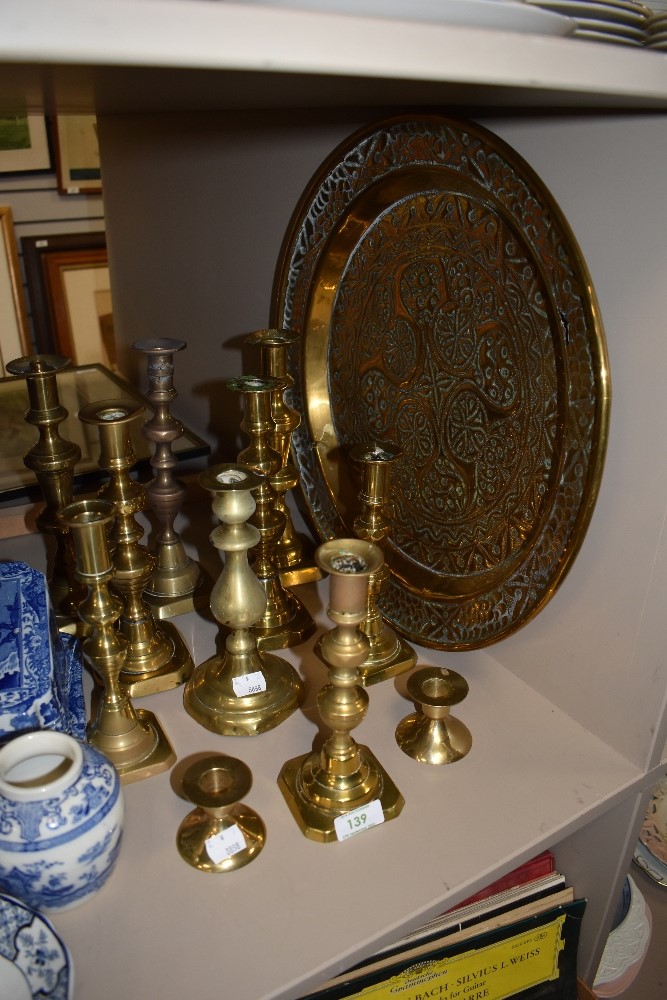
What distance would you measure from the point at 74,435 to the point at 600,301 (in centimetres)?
106

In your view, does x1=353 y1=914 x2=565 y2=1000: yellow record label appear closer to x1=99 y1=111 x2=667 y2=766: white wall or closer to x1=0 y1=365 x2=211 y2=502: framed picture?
x1=99 y1=111 x2=667 y2=766: white wall

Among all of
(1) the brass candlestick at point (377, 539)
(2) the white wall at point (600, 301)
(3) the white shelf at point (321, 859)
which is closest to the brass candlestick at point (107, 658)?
(3) the white shelf at point (321, 859)

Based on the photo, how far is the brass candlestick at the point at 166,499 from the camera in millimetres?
858

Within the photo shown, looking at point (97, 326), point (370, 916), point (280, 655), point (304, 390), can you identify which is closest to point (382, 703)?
point (280, 655)

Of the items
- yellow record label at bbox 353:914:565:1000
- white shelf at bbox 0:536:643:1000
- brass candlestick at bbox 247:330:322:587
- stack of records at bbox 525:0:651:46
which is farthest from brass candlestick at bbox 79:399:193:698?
stack of records at bbox 525:0:651:46

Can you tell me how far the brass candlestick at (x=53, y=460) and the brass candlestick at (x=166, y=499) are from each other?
9cm

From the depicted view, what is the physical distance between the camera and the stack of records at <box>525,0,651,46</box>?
454 mm

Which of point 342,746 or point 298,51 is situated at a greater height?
point 298,51

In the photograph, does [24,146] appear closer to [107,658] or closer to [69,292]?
[69,292]

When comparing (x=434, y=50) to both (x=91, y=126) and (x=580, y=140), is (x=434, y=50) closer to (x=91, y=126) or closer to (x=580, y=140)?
(x=580, y=140)

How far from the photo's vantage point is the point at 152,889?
64 centimetres

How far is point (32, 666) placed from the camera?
67 centimetres

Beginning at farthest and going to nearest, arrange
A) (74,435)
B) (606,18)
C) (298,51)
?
(74,435) < (606,18) < (298,51)

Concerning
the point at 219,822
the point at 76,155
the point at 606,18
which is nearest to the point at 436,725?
the point at 219,822
